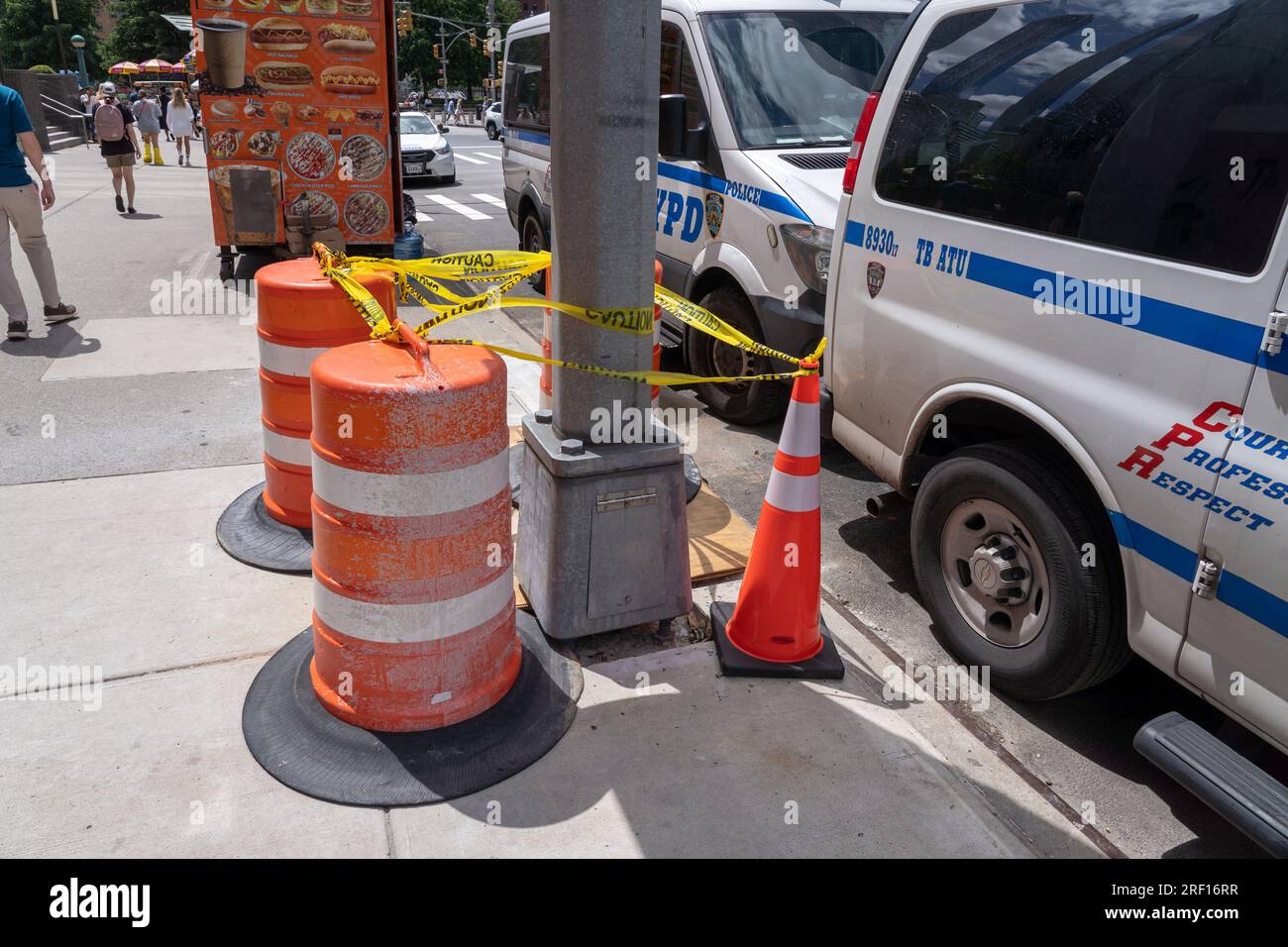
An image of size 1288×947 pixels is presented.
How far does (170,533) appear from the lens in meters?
4.60

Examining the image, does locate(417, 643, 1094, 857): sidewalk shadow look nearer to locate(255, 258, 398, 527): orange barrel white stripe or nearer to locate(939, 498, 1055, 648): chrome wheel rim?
locate(939, 498, 1055, 648): chrome wheel rim

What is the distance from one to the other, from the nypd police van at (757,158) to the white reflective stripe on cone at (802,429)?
207cm

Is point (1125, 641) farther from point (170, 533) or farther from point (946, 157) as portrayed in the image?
point (170, 533)

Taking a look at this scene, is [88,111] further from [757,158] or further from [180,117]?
[757,158]

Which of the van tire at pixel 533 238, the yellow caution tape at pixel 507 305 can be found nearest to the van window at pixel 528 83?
the van tire at pixel 533 238

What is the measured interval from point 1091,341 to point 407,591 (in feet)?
7.79

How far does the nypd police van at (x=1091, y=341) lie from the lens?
101 inches

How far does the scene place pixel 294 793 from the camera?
2.94m

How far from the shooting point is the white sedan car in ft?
69.2

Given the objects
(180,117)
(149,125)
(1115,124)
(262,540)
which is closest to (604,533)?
(262,540)

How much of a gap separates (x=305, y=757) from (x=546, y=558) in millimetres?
1139

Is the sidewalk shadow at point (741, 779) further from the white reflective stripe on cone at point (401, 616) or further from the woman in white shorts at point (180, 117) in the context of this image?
the woman in white shorts at point (180, 117)

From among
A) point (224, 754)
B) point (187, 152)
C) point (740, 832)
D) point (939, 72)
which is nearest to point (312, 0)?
point (939, 72)

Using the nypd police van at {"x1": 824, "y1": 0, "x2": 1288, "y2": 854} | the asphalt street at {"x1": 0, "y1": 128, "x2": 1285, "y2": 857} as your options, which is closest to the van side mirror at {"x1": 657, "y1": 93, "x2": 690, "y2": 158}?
the nypd police van at {"x1": 824, "y1": 0, "x2": 1288, "y2": 854}
